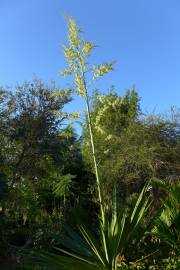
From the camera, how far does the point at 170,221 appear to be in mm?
5152

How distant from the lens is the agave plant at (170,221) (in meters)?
4.88

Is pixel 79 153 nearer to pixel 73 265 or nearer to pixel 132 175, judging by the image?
pixel 132 175

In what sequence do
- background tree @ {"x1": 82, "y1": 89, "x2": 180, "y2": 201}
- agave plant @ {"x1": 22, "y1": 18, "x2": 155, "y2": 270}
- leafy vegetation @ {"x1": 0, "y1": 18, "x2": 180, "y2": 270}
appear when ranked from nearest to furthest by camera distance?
1. agave plant @ {"x1": 22, "y1": 18, "x2": 155, "y2": 270}
2. leafy vegetation @ {"x1": 0, "y1": 18, "x2": 180, "y2": 270}
3. background tree @ {"x1": 82, "y1": 89, "x2": 180, "y2": 201}

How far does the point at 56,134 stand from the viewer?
18484 mm

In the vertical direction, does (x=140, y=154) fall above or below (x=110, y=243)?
above

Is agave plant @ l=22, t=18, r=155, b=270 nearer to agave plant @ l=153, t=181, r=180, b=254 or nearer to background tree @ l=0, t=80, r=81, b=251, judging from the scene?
agave plant @ l=153, t=181, r=180, b=254

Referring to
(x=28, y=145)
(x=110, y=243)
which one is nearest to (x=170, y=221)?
(x=110, y=243)

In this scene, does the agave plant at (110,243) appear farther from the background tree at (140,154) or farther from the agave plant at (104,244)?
the background tree at (140,154)

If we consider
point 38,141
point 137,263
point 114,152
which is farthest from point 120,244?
point 114,152

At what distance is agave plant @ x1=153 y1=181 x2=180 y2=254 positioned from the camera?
192 inches

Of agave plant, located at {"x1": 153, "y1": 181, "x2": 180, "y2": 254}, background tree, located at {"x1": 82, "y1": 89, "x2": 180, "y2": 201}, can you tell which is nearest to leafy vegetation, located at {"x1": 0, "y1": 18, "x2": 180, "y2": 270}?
background tree, located at {"x1": 82, "y1": 89, "x2": 180, "y2": 201}

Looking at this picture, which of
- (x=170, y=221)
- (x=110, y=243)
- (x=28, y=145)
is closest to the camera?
(x=110, y=243)

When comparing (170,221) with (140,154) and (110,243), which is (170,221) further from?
(140,154)

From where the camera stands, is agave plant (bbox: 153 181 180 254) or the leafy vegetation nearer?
agave plant (bbox: 153 181 180 254)
